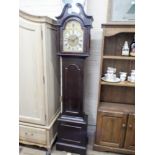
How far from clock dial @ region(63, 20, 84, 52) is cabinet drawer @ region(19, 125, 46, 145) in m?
1.02

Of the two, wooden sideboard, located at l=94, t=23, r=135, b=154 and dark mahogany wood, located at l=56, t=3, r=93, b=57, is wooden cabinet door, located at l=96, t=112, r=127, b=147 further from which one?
dark mahogany wood, located at l=56, t=3, r=93, b=57

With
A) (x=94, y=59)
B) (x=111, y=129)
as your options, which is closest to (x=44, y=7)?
(x=94, y=59)

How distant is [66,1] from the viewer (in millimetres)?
1964

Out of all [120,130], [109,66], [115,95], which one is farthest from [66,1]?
[120,130]

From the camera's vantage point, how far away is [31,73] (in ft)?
5.89

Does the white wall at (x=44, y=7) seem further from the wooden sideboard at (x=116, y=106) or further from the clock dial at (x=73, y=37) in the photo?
the wooden sideboard at (x=116, y=106)

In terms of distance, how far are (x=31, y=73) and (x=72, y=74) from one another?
1.51 feet

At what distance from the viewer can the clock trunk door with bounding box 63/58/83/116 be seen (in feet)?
5.87

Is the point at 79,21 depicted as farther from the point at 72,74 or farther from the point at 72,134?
the point at 72,134

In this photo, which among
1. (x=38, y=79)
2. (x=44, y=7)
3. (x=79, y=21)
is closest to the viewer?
(x=79, y=21)

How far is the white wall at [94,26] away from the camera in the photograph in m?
2.04

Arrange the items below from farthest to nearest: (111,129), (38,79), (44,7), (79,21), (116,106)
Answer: (44,7), (116,106), (111,129), (38,79), (79,21)
